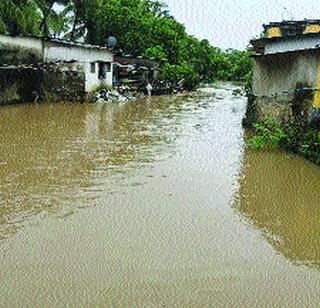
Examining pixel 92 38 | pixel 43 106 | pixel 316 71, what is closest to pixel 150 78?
pixel 92 38

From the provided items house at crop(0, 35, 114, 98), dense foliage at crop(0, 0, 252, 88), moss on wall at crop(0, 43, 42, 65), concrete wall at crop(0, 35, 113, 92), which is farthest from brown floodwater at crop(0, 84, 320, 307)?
dense foliage at crop(0, 0, 252, 88)

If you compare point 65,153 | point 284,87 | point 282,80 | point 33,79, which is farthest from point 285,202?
point 33,79

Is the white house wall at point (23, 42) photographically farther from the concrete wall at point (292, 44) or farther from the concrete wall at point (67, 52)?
the concrete wall at point (292, 44)

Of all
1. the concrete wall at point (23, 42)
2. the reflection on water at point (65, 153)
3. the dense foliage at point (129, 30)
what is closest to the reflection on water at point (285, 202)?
the reflection on water at point (65, 153)

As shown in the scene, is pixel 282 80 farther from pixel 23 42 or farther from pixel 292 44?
pixel 23 42

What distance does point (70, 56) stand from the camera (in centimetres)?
2419

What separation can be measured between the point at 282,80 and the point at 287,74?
38 cm

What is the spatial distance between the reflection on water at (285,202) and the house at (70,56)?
→ 14.1m

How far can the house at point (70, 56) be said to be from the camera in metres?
21.8

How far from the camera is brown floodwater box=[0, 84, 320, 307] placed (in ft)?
15.8

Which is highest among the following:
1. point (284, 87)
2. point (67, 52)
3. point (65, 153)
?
point (67, 52)

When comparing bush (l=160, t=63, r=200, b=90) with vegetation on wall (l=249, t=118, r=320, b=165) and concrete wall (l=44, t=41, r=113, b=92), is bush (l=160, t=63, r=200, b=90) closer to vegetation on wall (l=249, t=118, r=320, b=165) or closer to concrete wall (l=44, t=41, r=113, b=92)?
concrete wall (l=44, t=41, r=113, b=92)

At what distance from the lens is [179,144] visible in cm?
1257

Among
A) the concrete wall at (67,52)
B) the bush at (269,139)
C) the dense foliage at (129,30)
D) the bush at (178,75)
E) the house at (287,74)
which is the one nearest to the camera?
the house at (287,74)
